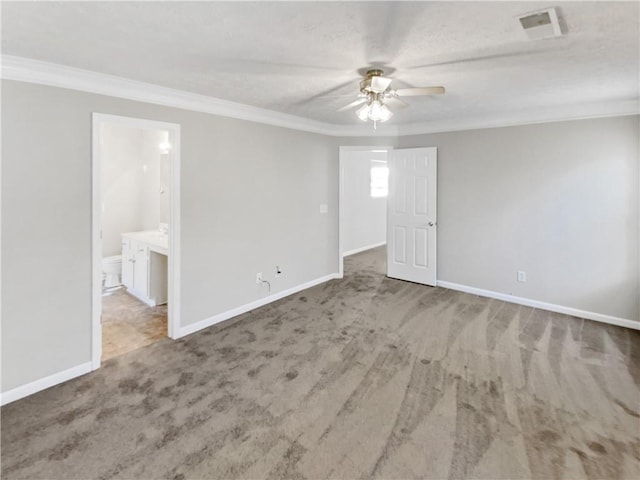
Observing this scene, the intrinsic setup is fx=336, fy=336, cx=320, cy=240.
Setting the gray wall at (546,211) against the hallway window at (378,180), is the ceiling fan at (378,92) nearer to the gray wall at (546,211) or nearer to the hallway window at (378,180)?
the gray wall at (546,211)

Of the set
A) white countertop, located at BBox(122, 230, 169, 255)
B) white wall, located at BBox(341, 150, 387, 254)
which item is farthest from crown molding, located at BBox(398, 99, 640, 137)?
white countertop, located at BBox(122, 230, 169, 255)

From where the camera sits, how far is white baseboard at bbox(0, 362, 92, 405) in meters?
2.36

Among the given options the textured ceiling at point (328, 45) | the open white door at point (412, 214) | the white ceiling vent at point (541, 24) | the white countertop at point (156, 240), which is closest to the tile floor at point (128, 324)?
the white countertop at point (156, 240)

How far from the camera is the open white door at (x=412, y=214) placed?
16.2ft

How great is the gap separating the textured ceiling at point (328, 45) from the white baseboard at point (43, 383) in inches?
90.4

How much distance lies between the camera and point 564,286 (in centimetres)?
401

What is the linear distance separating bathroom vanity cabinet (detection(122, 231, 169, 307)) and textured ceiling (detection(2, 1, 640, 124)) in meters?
2.06

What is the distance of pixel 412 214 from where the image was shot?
514cm

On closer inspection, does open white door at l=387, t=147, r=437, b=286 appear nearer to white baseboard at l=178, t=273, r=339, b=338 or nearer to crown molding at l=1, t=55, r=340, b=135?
white baseboard at l=178, t=273, r=339, b=338

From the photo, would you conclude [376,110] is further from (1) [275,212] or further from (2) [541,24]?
(1) [275,212]

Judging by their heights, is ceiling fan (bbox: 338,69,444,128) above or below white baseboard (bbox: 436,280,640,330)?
above

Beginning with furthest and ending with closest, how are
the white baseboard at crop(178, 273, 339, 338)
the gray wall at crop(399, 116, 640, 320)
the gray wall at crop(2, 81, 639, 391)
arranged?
the gray wall at crop(399, 116, 640, 320)
the white baseboard at crop(178, 273, 339, 338)
the gray wall at crop(2, 81, 639, 391)

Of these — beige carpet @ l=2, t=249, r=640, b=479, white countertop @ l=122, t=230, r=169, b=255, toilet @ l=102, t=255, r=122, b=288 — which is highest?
white countertop @ l=122, t=230, r=169, b=255

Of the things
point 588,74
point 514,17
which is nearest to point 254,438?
point 514,17
